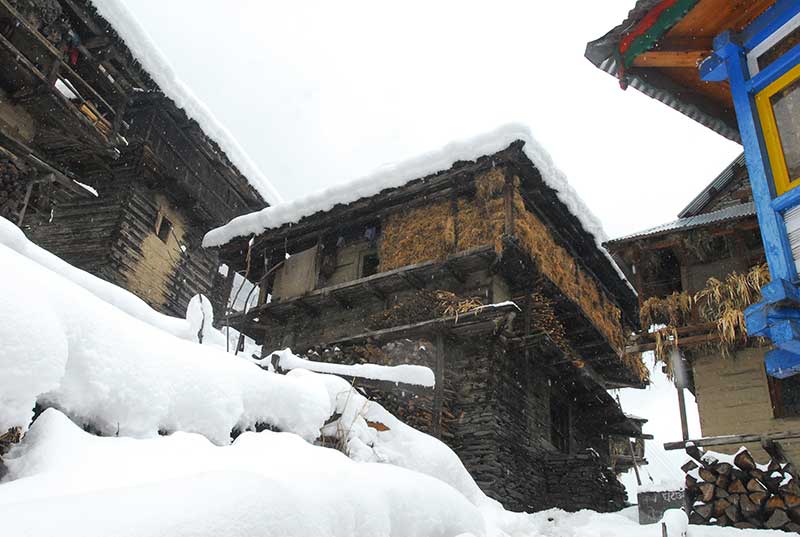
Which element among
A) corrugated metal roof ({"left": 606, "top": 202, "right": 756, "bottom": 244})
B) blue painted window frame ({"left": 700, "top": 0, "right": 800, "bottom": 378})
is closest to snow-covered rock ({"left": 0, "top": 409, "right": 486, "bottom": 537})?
blue painted window frame ({"left": 700, "top": 0, "right": 800, "bottom": 378})

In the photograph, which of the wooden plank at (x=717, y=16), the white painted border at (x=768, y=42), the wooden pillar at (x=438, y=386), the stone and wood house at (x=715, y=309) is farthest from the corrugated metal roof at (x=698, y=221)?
the white painted border at (x=768, y=42)

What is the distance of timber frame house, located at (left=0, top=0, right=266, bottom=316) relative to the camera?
12125 mm

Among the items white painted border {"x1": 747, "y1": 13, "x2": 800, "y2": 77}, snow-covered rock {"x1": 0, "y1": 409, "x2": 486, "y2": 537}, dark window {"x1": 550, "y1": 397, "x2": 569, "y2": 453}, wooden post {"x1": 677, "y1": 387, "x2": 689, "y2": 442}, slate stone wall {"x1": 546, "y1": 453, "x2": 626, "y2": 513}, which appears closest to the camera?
snow-covered rock {"x1": 0, "y1": 409, "x2": 486, "y2": 537}

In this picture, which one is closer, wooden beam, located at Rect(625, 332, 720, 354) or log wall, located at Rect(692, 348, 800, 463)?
log wall, located at Rect(692, 348, 800, 463)

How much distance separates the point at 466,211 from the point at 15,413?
1083 cm

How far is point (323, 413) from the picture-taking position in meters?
5.04

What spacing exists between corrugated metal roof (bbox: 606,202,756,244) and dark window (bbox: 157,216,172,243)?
13.8 m

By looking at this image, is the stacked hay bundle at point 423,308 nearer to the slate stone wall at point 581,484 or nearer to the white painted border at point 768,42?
the slate stone wall at point 581,484

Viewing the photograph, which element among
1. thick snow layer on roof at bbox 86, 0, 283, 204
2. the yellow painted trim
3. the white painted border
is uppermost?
thick snow layer on roof at bbox 86, 0, 283, 204

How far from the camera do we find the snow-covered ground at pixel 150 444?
215 cm

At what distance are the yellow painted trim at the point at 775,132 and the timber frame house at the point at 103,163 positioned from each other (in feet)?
39.9

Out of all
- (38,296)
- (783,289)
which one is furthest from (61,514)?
(783,289)

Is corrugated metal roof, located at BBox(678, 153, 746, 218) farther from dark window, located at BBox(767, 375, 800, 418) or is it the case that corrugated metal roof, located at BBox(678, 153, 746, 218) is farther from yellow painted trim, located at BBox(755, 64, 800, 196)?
yellow painted trim, located at BBox(755, 64, 800, 196)

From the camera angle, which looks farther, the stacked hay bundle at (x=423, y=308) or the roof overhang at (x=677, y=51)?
the stacked hay bundle at (x=423, y=308)
